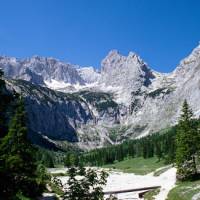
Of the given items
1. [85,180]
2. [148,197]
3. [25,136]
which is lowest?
[148,197]

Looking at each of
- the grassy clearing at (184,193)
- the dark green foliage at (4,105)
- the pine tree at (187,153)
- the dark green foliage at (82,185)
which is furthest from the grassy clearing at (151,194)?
the dark green foliage at (82,185)

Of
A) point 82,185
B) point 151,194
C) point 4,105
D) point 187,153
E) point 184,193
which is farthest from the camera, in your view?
point 187,153

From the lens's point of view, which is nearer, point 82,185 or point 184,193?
point 82,185

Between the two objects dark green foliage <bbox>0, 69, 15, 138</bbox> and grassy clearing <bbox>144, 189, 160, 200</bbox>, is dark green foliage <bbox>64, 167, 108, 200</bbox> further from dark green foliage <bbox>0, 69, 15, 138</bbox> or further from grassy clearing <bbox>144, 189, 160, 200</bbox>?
grassy clearing <bbox>144, 189, 160, 200</bbox>

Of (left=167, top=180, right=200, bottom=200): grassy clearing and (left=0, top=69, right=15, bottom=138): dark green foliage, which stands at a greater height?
(left=0, top=69, right=15, bottom=138): dark green foliage

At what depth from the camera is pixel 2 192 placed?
25.3 meters

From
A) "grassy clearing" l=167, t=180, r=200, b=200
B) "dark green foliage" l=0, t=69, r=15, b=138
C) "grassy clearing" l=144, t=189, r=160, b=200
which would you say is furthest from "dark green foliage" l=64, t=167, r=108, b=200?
"grassy clearing" l=144, t=189, r=160, b=200

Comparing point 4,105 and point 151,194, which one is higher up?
point 4,105

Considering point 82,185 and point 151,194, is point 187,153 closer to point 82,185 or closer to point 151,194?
point 151,194

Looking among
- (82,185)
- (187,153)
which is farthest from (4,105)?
(187,153)

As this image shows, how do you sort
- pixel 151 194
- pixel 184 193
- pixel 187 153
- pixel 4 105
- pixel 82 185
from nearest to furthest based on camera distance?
pixel 82 185, pixel 4 105, pixel 184 193, pixel 151 194, pixel 187 153

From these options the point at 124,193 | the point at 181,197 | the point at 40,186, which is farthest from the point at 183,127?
the point at 40,186

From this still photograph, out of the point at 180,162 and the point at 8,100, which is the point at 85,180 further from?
the point at 180,162

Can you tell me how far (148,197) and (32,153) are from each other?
29.8 metres
